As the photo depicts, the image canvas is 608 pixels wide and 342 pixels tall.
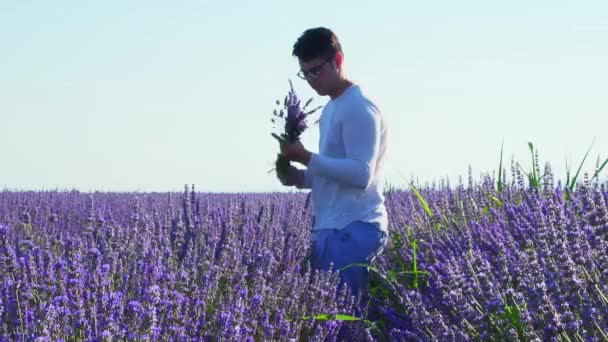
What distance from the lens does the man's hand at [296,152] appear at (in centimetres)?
351

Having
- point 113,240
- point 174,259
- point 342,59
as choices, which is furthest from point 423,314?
point 113,240

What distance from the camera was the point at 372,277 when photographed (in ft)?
13.9

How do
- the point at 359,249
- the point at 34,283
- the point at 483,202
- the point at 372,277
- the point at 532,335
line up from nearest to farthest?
the point at 532,335, the point at 34,283, the point at 359,249, the point at 372,277, the point at 483,202

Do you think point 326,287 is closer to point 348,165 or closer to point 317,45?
point 348,165

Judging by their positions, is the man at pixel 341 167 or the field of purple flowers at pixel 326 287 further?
the man at pixel 341 167

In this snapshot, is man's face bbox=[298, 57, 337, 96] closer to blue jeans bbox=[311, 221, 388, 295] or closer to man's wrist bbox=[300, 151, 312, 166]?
man's wrist bbox=[300, 151, 312, 166]

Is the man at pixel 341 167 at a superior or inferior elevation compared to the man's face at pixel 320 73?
inferior

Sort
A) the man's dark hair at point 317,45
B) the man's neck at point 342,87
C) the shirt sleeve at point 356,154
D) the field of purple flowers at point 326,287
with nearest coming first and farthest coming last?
the field of purple flowers at point 326,287
the shirt sleeve at point 356,154
the man's dark hair at point 317,45
the man's neck at point 342,87

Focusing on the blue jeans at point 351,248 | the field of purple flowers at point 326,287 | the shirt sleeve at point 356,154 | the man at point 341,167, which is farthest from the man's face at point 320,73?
the field of purple flowers at point 326,287

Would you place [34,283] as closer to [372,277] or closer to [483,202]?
[372,277]

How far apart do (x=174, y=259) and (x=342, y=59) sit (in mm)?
1406

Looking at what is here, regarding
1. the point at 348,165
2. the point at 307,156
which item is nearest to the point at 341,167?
the point at 348,165

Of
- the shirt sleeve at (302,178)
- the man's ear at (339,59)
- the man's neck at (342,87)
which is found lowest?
the shirt sleeve at (302,178)

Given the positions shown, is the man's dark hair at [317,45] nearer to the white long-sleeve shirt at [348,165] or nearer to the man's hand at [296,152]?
the white long-sleeve shirt at [348,165]
